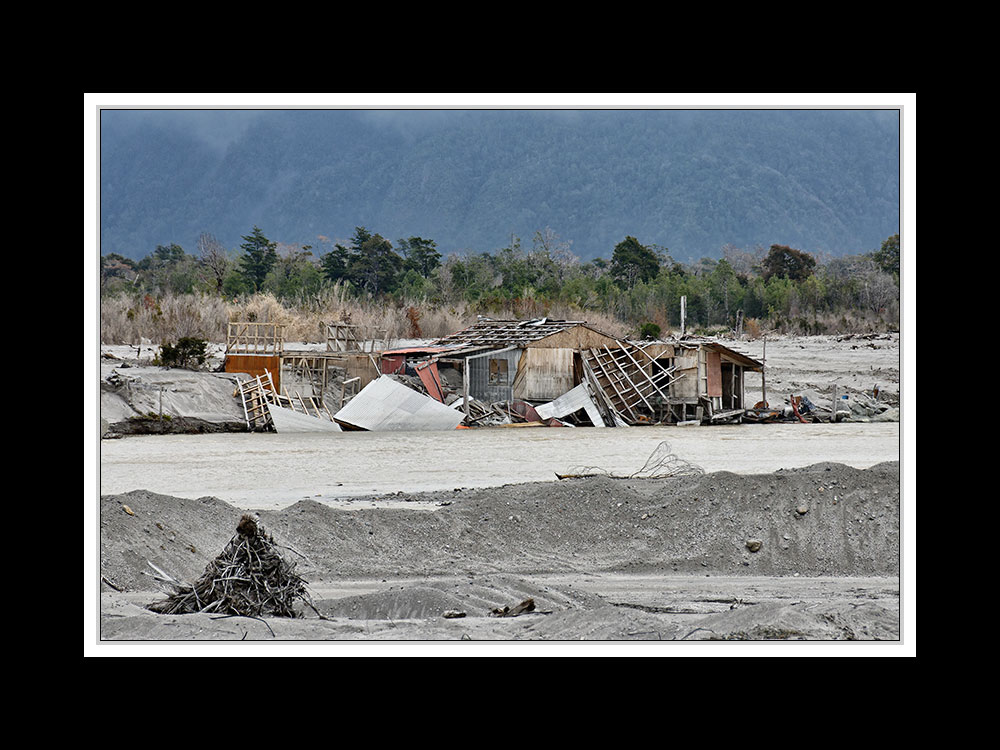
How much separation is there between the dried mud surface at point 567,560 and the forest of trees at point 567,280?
3.35 metres

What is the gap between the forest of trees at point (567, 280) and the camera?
11.6 m

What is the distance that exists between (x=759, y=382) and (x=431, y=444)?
19.0 feet

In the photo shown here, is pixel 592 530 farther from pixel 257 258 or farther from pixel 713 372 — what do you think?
pixel 713 372

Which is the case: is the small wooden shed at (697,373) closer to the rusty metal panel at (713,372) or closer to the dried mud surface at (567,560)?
the rusty metal panel at (713,372)

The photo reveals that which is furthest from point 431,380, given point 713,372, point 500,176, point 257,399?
point 500,176

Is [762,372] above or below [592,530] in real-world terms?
above

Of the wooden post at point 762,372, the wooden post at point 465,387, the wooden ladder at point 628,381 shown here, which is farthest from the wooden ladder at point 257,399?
the wooden post at point 762,372

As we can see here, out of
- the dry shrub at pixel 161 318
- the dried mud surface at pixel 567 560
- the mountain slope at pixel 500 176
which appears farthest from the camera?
the dry shrub at pixel 161 318

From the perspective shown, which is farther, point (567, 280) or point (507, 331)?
point (507, 331)

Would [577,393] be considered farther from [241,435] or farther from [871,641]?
[871,641]

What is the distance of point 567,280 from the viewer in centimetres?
1380

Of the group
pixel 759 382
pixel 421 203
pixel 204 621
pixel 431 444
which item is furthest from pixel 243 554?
pixel 759 382

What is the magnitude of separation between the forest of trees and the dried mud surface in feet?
11.0

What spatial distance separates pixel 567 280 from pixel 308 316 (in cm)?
410
